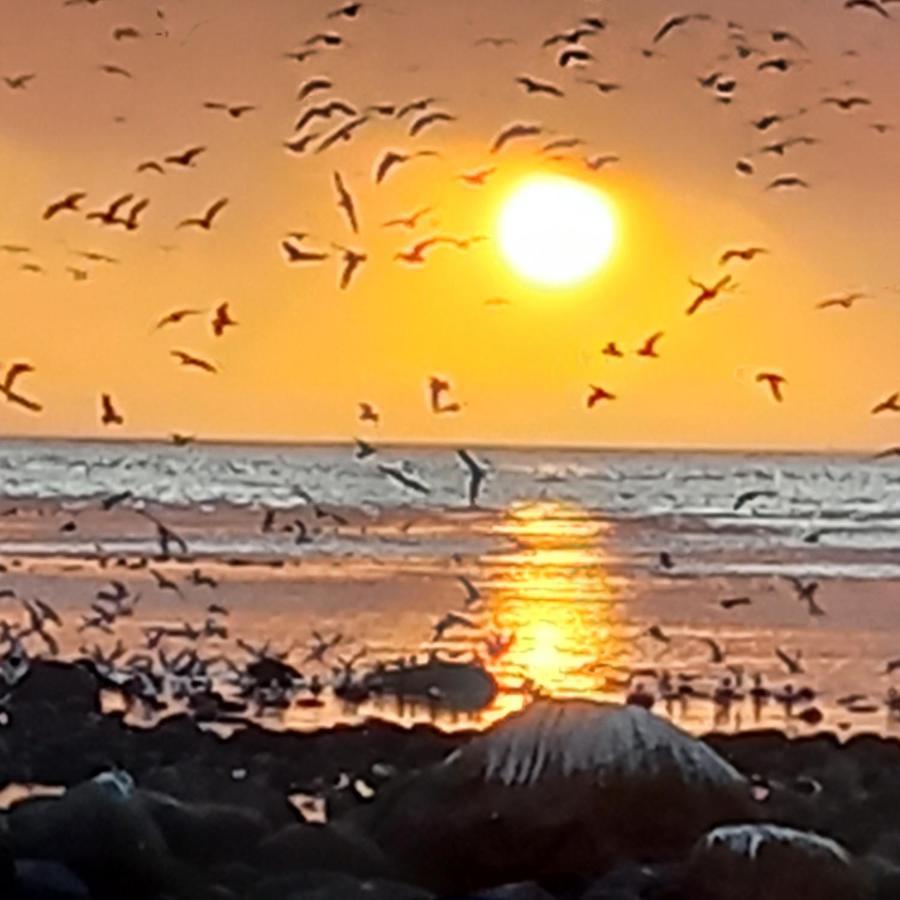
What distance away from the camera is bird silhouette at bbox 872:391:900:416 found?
1.26 metres

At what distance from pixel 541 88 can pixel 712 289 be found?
195 mm

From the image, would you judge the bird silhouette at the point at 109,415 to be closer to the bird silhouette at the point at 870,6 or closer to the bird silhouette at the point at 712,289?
the bird silhouette at the point at 712,289

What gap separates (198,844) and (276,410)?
32 cm

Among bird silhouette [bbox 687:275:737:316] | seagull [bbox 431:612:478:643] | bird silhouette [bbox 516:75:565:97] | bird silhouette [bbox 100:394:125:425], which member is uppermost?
bird silhouette [bbox 516:75:565:97]

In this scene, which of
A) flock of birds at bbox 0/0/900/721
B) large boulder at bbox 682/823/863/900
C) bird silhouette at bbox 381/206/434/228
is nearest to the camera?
large boulder at bbox 682/823/863/900

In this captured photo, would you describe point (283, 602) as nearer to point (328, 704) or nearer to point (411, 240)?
point (328, 704)

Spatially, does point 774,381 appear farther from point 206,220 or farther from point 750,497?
point 206,220

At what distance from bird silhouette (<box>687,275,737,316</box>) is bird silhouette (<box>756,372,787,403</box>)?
0.22ft

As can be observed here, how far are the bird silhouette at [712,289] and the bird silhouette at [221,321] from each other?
1.10ft

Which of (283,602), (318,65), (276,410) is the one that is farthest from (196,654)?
(318,65)

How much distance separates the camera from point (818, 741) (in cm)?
117

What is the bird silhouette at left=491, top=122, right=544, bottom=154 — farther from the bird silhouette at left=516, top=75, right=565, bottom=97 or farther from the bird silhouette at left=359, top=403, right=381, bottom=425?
the bird silhouette at left=359, top=403, right=381, bottom=425

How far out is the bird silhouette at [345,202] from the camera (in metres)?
1.29

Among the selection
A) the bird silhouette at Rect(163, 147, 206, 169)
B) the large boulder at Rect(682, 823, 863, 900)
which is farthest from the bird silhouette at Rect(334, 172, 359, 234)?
the large boulder at Rect(682, 823, 863, 900)
